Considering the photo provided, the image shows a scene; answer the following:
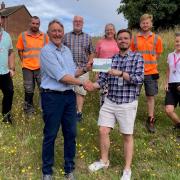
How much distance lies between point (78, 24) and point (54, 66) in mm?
2992

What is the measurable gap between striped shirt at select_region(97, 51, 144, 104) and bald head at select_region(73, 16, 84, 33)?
239 cm

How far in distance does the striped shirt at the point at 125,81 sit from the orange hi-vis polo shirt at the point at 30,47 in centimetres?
270

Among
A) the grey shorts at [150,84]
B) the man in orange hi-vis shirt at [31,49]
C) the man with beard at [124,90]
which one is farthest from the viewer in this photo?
the man in orange hi-vis shirt at [31,49]

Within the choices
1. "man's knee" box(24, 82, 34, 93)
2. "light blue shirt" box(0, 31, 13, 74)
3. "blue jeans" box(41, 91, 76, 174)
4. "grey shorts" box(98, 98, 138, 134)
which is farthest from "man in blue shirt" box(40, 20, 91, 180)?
"man's knee" box(24, 82, 34, 93)

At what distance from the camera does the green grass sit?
20.1 ft

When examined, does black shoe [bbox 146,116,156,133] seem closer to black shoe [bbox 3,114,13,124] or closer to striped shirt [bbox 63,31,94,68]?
striped shirt [bbox 63,31,94,68]

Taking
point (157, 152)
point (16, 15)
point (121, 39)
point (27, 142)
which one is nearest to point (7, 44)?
point (27, 142)

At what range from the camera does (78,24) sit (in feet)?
27.2

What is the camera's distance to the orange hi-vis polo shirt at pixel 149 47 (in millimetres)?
7992

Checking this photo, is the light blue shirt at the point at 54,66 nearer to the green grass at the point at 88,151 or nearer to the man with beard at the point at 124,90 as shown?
the man with beard at the point at 124,90

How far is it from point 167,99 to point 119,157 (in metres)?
1.56

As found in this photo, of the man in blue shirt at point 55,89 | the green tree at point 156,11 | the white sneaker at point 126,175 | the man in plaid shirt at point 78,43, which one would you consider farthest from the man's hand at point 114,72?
the green tree at point 156,11

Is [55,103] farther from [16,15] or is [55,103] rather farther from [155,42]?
[16,15]

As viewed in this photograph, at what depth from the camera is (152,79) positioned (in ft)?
26.7
